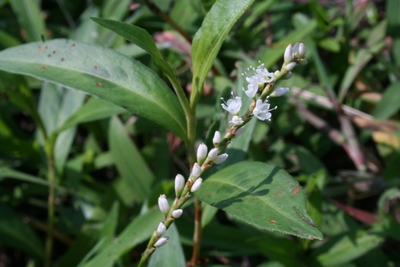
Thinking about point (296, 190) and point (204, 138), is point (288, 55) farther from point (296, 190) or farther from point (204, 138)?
point (204, 138)

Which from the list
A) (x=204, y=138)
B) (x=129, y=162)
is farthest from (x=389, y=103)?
(x=129, y=162)

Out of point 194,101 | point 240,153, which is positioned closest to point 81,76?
point 194,101

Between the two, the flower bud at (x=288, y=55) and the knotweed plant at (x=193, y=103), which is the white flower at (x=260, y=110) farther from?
the flower bud at (x=288, y=55)

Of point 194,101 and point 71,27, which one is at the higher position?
point 194,101

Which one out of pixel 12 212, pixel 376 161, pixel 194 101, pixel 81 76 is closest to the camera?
pixel 194 101

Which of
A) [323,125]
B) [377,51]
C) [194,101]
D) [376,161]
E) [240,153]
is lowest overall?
[376,161]

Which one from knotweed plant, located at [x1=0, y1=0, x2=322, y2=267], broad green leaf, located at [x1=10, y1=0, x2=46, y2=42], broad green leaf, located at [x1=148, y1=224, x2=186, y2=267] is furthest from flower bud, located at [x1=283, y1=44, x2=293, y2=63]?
broad green leaf, located at [x1=10, y1=0, x2=46, y2=42]

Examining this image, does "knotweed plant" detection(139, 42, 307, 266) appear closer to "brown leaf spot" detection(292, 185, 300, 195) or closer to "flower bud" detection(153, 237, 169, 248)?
"flower bud" detection(153, 237, 169, 248)

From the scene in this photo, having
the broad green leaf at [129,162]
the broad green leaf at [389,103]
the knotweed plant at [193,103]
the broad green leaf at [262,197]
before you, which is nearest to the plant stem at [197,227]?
the knotweed plant at [193,103]

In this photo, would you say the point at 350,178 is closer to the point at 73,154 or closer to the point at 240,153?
the point at 240,153
